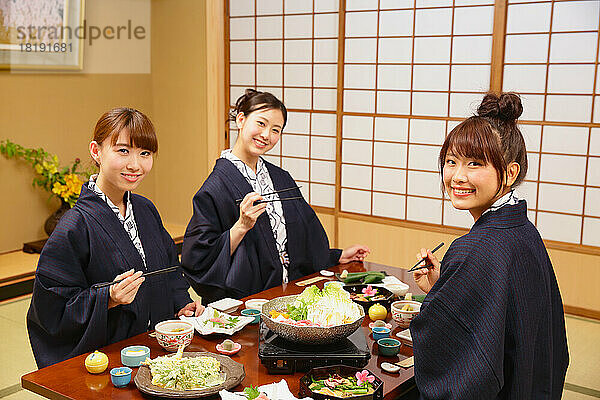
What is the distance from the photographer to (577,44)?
423 cm

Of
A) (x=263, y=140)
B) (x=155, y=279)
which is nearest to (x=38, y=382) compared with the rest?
(x=155, y=279)

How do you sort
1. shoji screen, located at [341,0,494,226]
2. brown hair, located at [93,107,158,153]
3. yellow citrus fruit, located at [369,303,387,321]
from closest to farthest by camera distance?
brown hair, located at [93,107,158,153] < yellow citrus fruit, located at [369,303,387,321] < shoji screen, located at [341,0,494,226]

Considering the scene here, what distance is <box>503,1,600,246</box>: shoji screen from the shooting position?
4.23 m

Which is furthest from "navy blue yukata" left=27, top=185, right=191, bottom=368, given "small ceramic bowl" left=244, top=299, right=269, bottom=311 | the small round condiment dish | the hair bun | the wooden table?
the hair bun

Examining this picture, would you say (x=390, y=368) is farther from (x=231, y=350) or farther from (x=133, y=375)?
(x=133, y=375)

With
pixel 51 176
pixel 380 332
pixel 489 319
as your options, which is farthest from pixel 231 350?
pixel 51 176

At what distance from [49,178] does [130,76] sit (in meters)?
1.47

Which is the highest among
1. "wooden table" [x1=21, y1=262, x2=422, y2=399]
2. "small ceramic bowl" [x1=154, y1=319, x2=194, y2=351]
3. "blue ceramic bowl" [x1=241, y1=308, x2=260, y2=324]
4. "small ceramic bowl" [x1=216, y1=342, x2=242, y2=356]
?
"small ceramic bowl" [x1=154, y1=319, x2=194, y2=351]

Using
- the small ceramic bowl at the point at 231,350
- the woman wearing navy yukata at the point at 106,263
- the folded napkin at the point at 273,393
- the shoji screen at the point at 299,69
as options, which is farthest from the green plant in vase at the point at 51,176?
the folded napkin at the point at 273,393

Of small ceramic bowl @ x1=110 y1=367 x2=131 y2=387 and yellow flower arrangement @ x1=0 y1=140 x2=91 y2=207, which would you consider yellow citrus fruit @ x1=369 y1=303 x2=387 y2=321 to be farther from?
yellow flower arrangement @ x1=0 y1=140 x2=91 y2=207

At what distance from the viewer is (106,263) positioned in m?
2.16

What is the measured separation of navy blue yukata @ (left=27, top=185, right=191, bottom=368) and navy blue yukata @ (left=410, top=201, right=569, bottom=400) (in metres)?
1.00

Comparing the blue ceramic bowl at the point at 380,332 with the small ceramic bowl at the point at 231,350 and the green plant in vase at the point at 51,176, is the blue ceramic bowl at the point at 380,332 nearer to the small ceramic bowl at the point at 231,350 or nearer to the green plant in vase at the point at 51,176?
the small ceramic bowl at the point at 231,350

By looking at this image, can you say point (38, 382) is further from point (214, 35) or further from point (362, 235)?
point (214, 35)
